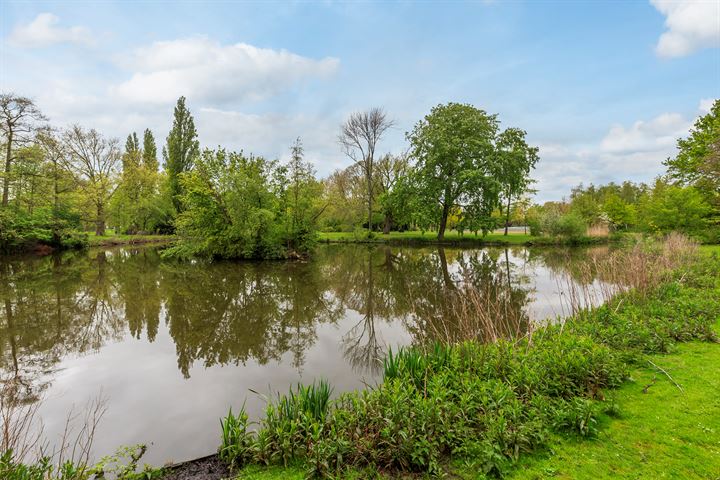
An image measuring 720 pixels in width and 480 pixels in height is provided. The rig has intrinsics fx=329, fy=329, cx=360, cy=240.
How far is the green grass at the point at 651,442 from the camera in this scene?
2.93m

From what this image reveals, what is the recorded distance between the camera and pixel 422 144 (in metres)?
31.1

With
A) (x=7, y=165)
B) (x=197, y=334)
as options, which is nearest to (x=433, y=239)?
(x=197, y=334)

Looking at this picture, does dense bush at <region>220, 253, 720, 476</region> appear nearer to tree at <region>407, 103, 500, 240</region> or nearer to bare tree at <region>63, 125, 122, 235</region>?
tree at <region>407, 103, 500, 240</region>

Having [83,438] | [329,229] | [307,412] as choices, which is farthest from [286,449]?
[329,229]

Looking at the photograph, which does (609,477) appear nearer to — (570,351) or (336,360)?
(570,351)

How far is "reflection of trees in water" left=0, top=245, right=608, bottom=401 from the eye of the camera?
6988 mm

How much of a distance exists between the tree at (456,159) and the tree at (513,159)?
909 mm

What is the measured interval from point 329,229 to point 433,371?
139 feet

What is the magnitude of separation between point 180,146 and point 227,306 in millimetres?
39458

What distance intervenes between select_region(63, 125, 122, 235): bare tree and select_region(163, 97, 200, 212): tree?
5495 mm

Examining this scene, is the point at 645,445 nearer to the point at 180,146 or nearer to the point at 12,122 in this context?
the point at 12,122

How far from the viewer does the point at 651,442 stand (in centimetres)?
329

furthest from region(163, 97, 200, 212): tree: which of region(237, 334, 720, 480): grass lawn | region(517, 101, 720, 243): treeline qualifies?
region(237, 334, 720, 480): grass lawn

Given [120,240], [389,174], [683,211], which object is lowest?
[120,240]
